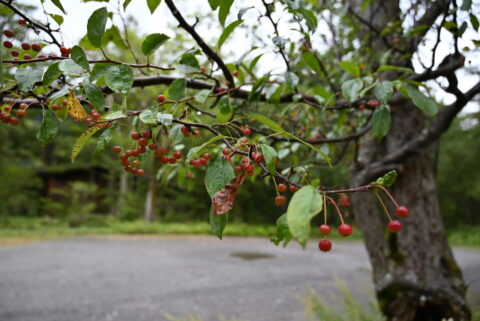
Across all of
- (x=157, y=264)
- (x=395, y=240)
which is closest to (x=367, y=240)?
(x=395, y=240)

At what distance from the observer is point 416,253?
2260mm

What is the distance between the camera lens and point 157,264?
677cm

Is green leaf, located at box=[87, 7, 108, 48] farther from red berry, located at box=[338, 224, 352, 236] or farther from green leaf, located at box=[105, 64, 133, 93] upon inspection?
red berry, located at box=[338, 224, 352, 236]

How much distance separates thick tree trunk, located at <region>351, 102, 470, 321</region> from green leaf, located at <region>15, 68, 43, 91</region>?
75.7 inches

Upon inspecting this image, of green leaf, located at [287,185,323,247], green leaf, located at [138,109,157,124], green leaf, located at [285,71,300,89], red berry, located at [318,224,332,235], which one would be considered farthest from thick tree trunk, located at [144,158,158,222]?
green leaf, located at [287,185,323,247]

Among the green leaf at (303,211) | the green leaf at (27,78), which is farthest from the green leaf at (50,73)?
the green leaf at (303,211)

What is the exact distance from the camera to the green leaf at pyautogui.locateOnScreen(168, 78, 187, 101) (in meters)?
0.97

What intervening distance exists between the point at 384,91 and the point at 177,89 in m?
0.70

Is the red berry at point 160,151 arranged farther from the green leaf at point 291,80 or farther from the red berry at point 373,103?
the red berry at point 373,103

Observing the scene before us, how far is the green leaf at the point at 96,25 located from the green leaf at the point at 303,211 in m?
0.56

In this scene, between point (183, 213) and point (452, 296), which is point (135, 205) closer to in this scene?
point (183, 213)

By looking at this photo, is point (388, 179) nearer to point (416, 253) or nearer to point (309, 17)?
point (309, 17)

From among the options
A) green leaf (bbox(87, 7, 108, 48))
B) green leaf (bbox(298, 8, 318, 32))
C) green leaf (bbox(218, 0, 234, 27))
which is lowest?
green leaf (bbox(87, 7, 108, 48))

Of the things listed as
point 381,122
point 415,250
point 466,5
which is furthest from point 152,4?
point 415,250
